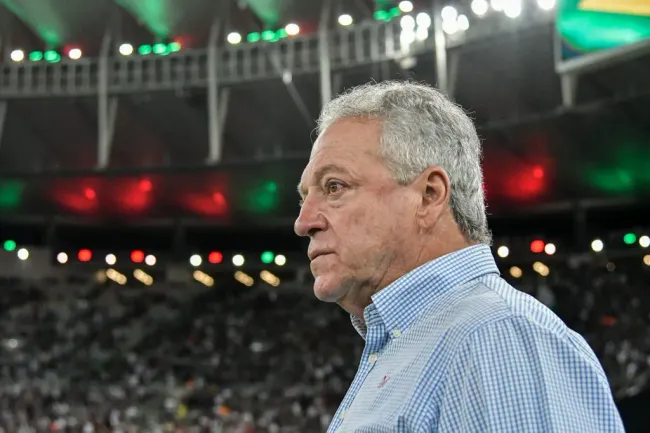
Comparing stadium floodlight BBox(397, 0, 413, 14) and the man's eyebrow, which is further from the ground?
stadium floodlight BBox(397, 0, 413, 14)

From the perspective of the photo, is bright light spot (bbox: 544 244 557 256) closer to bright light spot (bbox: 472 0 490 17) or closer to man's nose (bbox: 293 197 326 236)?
bright light spot (bbox: 472 0 490 17)

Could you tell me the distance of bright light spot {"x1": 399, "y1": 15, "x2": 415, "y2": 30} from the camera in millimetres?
17328

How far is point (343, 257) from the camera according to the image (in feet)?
5.73

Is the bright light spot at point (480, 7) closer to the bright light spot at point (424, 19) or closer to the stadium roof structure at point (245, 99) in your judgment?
the stadium roof structure at point (245, 99)

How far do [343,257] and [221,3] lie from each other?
2066 centimetres

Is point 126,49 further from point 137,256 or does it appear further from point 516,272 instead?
point 516,272

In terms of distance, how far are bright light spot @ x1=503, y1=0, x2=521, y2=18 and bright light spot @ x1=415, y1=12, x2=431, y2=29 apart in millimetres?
1936

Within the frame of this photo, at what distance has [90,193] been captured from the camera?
20016mm

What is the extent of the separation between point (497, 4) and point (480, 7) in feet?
1.70

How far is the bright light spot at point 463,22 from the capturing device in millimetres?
16577

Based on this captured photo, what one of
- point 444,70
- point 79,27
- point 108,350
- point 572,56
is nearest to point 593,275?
point 444,70

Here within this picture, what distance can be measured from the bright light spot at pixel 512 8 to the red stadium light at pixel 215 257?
10.4 meters

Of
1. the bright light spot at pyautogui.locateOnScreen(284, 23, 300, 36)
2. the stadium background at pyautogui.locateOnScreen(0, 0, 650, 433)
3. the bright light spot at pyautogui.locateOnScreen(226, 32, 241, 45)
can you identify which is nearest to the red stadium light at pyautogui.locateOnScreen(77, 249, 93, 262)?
the stadium background at pyautogui.locateOnScreen(0, 0, 650, 433)

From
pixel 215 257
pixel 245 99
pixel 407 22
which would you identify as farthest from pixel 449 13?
pixel 215 257
